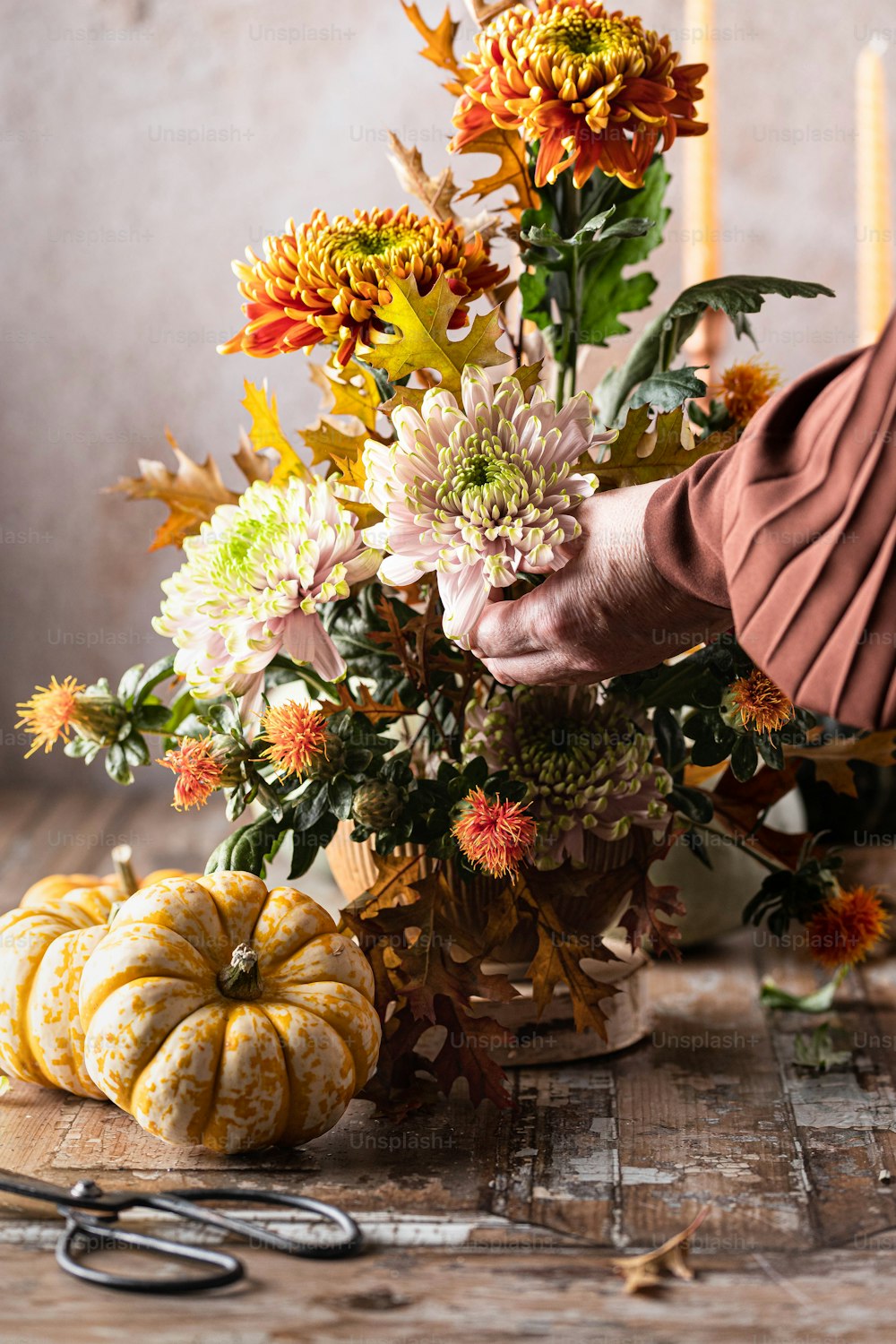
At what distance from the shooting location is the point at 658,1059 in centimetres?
71

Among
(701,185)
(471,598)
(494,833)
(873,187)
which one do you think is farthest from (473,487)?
(873,187)

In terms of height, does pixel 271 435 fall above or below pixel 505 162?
below

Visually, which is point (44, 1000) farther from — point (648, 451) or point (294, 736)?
point (648, 451)

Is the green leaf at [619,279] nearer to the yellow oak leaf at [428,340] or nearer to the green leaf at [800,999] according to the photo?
the yellow oak leaf at [428,340]

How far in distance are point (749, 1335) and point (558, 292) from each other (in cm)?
50

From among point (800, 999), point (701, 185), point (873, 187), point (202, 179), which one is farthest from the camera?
point (202, 179)

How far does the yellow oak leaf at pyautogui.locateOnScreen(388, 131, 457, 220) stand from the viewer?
27.0 inches

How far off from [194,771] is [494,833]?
142 millimetres

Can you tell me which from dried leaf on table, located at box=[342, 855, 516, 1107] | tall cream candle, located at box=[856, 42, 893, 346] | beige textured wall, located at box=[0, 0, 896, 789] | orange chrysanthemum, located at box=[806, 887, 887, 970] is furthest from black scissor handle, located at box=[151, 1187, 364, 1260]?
beige textured wall, located at box=[0, 0, 896, 789]

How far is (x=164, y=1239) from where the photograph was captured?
0.52 metres

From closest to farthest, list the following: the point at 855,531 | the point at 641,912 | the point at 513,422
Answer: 1. the point at 855,531
2. the point at 513,422
3. the point at 641,912

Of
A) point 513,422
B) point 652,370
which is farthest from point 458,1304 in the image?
point 652,370

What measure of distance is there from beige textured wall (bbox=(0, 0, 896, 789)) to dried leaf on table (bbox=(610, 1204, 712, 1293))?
1.09m

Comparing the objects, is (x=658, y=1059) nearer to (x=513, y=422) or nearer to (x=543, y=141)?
(x=513, y=422)
